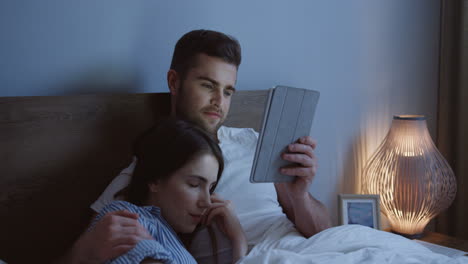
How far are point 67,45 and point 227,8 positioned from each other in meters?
0.64

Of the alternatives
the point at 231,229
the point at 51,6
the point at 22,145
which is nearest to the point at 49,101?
the point at 22,145

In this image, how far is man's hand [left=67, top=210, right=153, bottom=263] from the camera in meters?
0.79

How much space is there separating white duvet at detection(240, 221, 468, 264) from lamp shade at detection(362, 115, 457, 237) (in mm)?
676

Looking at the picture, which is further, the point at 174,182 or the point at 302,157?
the point at 302,157

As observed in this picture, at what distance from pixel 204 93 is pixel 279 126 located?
0.34 m

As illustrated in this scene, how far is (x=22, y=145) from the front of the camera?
43.0 inches

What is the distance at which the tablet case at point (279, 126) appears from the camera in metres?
1.02

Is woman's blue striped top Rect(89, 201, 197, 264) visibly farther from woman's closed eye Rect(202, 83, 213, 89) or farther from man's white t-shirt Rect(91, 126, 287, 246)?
woman's closed eye Rect(202, 83, 213, 89)

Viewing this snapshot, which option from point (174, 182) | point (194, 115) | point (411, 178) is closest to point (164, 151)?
point (174, 182)

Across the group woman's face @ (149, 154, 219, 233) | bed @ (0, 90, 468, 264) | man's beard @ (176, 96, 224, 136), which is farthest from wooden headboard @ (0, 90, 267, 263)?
woman's face @ (149, 154, 219, 233)

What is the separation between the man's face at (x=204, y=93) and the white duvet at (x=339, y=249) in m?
0.39

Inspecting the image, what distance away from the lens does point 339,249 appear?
1119 mm

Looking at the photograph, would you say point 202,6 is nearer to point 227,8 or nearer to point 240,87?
point 227,8

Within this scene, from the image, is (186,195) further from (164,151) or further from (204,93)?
(204,93)
